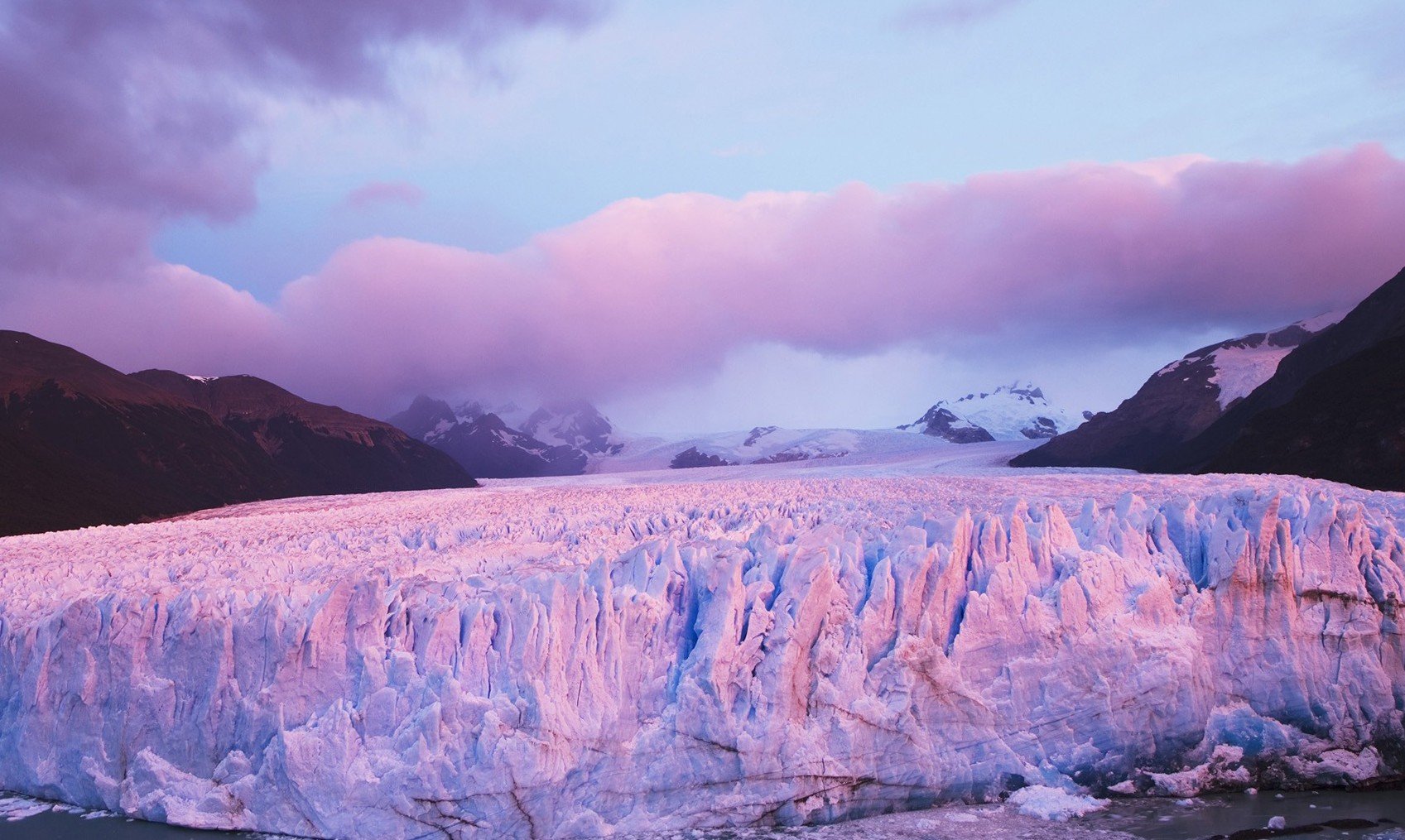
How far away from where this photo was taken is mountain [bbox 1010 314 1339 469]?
41.5 metres

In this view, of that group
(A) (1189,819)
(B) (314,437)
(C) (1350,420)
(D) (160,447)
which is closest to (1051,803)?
(A) (1189,819)

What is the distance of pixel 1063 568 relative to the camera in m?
11.9

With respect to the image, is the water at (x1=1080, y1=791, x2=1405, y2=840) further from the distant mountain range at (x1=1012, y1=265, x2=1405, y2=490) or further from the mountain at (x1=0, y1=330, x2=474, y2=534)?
the mountain at (x1=0, y1=330, x2=474, y2=534)

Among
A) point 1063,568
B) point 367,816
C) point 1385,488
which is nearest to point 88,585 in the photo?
point 367,816

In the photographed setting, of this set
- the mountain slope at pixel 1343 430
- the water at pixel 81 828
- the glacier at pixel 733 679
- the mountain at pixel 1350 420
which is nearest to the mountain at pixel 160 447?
the water at pixel 81 828

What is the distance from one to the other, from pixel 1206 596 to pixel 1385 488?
14.4 meters

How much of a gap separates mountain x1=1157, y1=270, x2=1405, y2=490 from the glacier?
13.3m

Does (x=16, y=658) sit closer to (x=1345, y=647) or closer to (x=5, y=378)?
(x=1345, y=647)

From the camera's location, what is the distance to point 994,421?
8962 centimetres

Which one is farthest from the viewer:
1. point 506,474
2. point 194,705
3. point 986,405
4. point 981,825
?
point 986,405

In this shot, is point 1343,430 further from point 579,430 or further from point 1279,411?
point 579,430

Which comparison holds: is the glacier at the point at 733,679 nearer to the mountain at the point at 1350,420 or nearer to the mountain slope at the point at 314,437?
the mountain at the point at 1350,420

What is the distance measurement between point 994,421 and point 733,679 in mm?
82869

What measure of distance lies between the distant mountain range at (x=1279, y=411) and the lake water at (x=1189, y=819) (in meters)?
15.1
